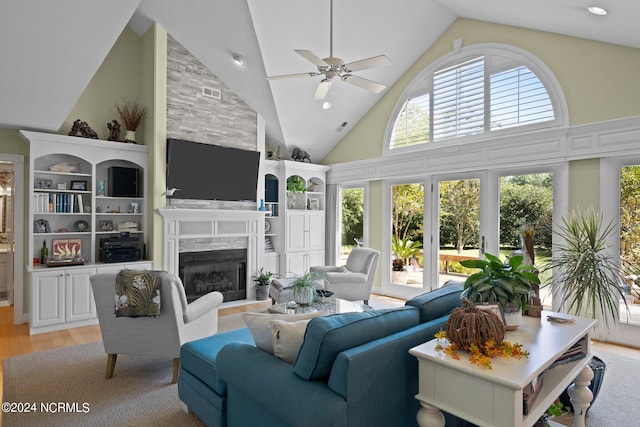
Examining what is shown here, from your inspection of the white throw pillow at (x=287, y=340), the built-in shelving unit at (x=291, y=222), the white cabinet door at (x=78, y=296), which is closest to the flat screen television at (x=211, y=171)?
the built-in shelving unit at (x=291, y=222)

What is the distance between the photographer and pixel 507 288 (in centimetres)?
200

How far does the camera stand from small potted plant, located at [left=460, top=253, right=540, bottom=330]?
2.01 metres

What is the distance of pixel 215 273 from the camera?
239 inches

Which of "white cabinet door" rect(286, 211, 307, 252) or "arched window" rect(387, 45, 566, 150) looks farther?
"white cabinet door" rect(286, 211, 307, 252)

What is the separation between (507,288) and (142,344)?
281 cm

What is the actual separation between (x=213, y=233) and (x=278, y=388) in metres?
4.38

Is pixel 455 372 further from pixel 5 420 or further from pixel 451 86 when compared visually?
pixel 451 86

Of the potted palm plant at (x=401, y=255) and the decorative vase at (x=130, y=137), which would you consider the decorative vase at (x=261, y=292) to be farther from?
the decorative vase at (x=130, y=137)

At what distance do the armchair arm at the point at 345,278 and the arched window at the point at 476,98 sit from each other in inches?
92.3

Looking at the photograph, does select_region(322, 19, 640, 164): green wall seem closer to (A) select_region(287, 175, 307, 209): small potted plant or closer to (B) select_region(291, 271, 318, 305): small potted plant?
(A) select_region(287, 175, 307, 209): small potted plant

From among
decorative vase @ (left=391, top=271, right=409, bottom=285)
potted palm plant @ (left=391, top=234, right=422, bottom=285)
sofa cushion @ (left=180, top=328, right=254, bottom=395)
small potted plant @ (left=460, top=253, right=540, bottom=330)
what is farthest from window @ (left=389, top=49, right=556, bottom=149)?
sofa cushion @ (left=180, top=328, right=254, bottom=395)

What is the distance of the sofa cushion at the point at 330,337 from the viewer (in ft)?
5.79

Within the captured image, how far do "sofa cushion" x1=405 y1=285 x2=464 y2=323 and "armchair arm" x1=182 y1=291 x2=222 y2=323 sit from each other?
1.88 metres

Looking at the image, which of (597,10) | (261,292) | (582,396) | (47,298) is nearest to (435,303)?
(582,396)
